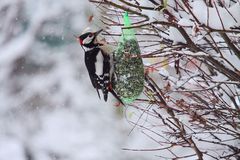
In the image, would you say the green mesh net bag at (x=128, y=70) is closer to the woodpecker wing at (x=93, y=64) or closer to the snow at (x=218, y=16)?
the woodpecker wing at (x=93, y=64)

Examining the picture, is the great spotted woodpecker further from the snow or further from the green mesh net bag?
the snow

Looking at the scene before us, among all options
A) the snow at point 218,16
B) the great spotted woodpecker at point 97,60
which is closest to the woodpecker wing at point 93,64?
the great spotted woodpecker at point 97,60

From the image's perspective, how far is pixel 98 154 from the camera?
5109 mm

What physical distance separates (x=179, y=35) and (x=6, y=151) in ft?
13.9

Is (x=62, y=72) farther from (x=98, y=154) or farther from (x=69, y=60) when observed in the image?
(x=98, y=154)

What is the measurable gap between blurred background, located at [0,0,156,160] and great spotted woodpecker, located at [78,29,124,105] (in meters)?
3.24

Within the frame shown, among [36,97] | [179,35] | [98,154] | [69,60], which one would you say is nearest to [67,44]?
[69,60]

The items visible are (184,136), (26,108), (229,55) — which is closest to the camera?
(229,55)

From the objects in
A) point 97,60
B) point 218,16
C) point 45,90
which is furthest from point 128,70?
point 45,90

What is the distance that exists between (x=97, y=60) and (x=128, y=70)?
14 centimetres

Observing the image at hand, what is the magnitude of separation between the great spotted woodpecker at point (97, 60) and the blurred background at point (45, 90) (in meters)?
3.24

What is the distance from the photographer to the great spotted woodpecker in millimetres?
1826

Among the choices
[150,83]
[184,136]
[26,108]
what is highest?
[26,108]

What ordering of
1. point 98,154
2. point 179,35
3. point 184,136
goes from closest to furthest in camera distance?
point 179,35 → point 184,136 → point 98,154
